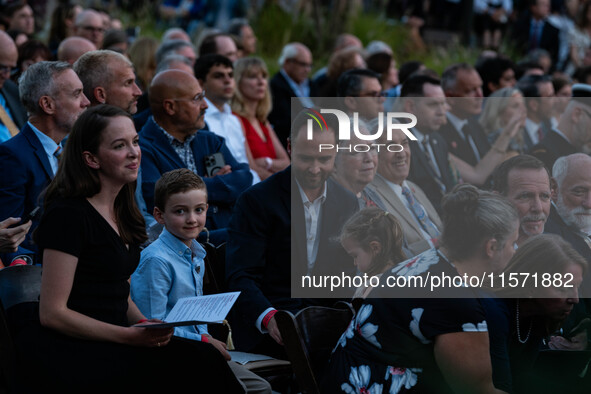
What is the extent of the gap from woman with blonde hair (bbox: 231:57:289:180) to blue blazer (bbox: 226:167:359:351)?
2.45 metres

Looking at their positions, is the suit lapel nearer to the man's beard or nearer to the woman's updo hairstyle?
the woman's updo hairstyle

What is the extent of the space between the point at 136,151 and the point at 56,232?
46cm

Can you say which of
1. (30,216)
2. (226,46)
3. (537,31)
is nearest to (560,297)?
(30,216)

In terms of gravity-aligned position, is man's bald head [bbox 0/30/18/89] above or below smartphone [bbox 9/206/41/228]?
above

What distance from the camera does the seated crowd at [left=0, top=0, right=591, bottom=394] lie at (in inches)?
114

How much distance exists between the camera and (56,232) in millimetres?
2873

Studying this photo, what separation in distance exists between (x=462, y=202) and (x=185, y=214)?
1306 millimetres

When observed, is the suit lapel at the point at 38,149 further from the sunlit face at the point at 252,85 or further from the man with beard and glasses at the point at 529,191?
the sunlit face at the point at 252,85

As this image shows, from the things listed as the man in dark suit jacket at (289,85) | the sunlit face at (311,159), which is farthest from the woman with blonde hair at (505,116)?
the sunlit face at (311,159)

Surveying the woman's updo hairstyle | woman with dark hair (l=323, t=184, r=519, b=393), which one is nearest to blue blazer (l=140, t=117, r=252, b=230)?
woman with dark hair (l=323, t=184, r=519, b=393)

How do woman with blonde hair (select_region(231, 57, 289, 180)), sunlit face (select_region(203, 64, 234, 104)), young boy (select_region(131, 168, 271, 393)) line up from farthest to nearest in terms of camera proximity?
woman with blonde hair (select_region(231, 57, 289, 180)) → sunlit face (select_region(203, 64, 234, 104)) → young boy (select_region(131, 168, 271, 393))

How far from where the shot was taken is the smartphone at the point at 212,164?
502 centimetres

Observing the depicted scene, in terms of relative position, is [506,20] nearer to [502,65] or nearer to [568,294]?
[502,65]

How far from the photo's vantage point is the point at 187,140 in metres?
4.99
